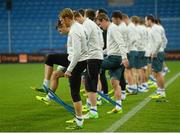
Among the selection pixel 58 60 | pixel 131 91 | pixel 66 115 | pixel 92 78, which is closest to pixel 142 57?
pixel 131 91

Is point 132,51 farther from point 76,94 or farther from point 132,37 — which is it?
point 76,94

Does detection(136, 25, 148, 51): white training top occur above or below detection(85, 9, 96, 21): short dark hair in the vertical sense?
Result: below

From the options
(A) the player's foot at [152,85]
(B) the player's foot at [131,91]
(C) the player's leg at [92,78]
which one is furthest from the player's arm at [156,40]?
(A) the player's foot at [152,85]

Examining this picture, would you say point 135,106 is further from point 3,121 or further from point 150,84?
point 150,84

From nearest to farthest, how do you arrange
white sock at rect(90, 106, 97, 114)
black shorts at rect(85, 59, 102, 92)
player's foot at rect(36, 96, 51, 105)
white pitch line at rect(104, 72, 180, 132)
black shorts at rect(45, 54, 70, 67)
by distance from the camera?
white pitch line at rect(104, 72, 180, 132) < black shorts at rect(85, 59, 102, 92) < white sock at rect(90, 106, 97, 114) < black shorts at rect(45, 54, 70, 67) < player's foot at rect(36, 96, 51, 105)

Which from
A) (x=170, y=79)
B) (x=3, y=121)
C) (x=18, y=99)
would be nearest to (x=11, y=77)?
(x=170, y=79)

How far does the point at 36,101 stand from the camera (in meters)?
16.9

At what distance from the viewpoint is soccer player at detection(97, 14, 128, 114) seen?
550 inches

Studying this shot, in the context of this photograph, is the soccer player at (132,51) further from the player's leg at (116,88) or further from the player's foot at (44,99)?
the player's leg at (116,88)

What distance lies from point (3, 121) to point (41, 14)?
1208 inches

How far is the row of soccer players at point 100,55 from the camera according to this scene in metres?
11.5

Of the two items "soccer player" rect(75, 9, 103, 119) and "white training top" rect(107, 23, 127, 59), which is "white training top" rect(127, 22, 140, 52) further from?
"soccer player" rect(75, 9, 103, 119)

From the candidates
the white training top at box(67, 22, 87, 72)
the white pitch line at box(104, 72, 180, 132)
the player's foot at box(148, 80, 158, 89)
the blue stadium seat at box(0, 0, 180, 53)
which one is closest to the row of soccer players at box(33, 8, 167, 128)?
the white training top at box(67, 22, 87, 72)

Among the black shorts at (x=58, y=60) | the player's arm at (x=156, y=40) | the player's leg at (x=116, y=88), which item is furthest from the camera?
the player's arm at (x=156, y=40)
